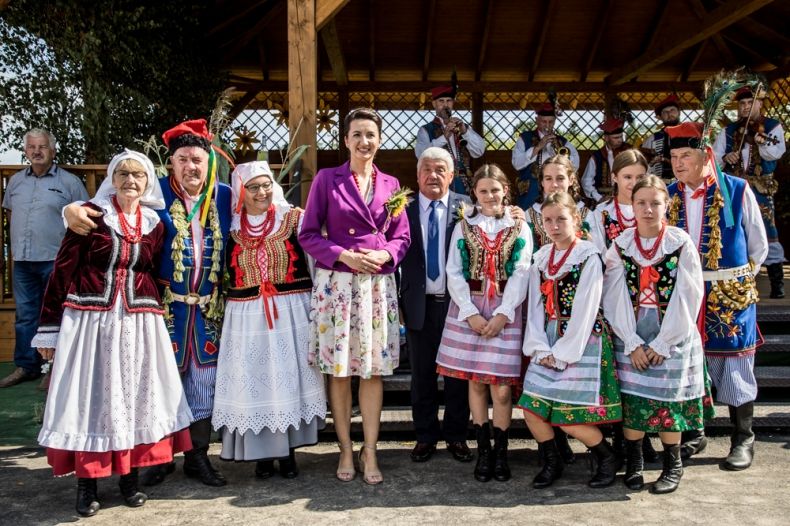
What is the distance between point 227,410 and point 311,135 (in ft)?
6.57

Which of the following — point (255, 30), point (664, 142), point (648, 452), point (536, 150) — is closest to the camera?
point (648, 452)

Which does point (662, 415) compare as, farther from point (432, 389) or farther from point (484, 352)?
point (432, 389)

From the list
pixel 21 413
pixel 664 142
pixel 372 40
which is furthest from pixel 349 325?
pixel 372 40

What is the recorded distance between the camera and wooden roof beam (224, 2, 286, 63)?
7.66 meters

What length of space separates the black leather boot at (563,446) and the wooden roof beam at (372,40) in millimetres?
5946

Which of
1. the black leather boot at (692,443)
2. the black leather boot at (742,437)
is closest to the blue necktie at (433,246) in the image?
the black leather boot at (692,443)

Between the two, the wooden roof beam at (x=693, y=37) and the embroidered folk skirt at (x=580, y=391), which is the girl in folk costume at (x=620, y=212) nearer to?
A: the embroidered folk skirt at (x=580, y=391)

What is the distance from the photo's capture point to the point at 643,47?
8664 mm

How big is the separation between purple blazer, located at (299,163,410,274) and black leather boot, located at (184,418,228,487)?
3.14 feet

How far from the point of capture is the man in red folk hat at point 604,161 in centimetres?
655

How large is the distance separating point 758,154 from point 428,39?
4.07 m

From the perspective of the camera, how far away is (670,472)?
304 centimetres

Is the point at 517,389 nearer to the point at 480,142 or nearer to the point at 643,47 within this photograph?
the point at 480,142

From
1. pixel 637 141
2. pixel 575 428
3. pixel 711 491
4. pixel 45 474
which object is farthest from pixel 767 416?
pixel 637 141
